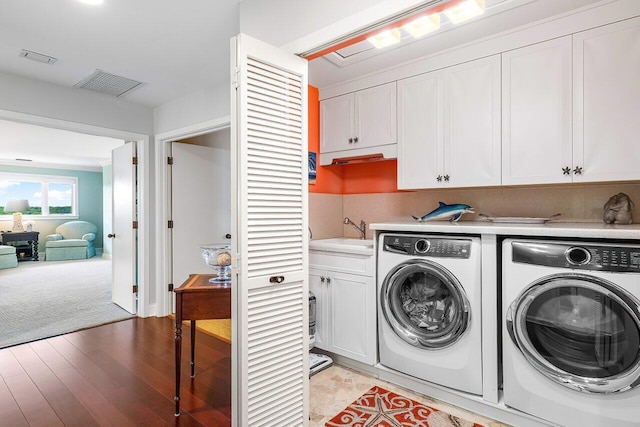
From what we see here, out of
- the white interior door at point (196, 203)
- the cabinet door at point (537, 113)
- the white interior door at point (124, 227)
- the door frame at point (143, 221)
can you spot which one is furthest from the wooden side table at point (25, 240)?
the cabinet door at point (537, 113)

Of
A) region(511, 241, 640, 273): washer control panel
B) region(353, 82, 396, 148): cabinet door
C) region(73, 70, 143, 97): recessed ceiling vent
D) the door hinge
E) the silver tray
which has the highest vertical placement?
region(73, 70, 143, 97): recessed ceiling vent

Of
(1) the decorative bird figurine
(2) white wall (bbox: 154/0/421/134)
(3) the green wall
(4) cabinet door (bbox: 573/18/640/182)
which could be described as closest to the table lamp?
(3) the green wall

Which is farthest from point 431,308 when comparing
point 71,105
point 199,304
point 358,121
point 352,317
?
point 71,105

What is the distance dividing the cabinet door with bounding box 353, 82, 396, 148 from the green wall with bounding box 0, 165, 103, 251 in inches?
343

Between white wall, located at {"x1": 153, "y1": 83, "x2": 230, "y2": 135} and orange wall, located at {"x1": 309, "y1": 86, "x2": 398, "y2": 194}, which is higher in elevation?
white wall, located at {"x1": 153, "y1": 83, "x2": 230, "y2": 135}

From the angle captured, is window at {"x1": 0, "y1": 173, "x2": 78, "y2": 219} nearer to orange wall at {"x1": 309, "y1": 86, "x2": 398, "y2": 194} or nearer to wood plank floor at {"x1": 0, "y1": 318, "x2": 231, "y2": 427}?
wood plank floor at {"x1": 0, "y1": 318, "x2": 231, "y2": 427}

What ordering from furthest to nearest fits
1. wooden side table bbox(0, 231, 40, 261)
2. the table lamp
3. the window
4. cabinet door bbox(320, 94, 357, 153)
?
the window, the table lamp, wooden side table bbox(0, 231, 40, 261), cabinet door bbox(320, 94, 357, 153)

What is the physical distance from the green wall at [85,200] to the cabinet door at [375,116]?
8722 millimetres

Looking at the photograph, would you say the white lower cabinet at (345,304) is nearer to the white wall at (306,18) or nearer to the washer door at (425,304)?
the washer door at (425,304)

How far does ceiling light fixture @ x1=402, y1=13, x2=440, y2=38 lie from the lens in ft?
6.64

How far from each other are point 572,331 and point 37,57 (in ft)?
13.4

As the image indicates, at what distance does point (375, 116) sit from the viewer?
2.85 metres

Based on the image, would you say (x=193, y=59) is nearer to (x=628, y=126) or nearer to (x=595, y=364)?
(x=628, y=126)

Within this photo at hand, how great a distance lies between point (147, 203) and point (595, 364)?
13.4 ft
